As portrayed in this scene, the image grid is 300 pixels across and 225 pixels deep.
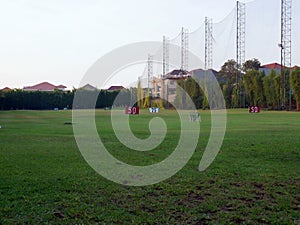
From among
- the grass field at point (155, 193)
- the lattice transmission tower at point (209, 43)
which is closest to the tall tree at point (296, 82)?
the lattice transmission tower at point (209, 43)

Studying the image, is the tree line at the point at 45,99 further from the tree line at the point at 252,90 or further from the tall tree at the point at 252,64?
the tall tree at the point at 252,64

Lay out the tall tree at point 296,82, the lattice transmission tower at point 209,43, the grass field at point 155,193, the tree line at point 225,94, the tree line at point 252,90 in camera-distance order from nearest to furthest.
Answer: the grass field at point 155,193 < the tall tree at point 296,82 < the tree line at point 252,90 < the tree line at point 225,94 < the lattice transmission tower at point 209,43

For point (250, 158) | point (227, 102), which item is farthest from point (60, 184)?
point (227, 102)

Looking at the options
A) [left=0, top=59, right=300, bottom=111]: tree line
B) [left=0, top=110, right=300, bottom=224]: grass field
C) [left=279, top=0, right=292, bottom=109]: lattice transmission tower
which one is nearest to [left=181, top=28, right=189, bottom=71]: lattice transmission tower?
[left=0, top=59, right=300, bottom=111]: tree line

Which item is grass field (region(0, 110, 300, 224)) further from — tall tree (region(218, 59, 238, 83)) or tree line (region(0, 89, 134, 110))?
tall tree (region(218, 59, 238, 83))

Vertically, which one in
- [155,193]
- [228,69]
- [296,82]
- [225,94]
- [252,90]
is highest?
[228,69]

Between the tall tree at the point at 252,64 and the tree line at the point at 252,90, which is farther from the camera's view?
the tall tree at the point at 252,64

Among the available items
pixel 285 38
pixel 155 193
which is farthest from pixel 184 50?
pixel 155 193

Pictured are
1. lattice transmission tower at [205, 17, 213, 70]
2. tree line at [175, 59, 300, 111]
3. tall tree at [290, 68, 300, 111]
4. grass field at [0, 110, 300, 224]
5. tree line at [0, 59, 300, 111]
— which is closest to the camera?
grass field at [0, 110, 300, 224]

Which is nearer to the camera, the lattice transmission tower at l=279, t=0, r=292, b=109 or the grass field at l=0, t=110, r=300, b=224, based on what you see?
the grass field at l=0, t=110, r=300, b=224

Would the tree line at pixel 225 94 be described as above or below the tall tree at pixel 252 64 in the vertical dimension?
below

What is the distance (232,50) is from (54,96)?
2867 cm

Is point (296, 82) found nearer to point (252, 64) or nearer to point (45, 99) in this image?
point (252, 64)

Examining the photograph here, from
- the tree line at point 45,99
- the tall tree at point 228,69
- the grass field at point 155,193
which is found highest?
the tall tree at point 228,69
